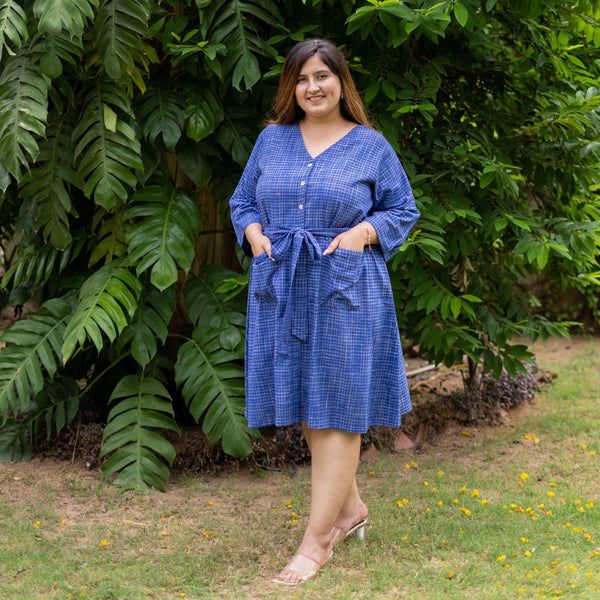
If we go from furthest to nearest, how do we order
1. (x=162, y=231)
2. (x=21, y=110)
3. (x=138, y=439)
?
(x=138, y=439), (x=162, y=231), (x=21, y=110)

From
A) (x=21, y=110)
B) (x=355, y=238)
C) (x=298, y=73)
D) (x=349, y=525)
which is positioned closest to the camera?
(x=355, y=238)

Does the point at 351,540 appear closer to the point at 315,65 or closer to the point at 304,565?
the point at 304,565

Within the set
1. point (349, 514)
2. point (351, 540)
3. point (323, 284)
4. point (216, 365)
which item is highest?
point (323, 284)

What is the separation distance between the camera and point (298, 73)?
10.1 feet

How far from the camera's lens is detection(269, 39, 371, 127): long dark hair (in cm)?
304

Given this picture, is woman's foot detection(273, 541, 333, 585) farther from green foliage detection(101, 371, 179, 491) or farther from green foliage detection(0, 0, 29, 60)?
green foliage detection(0, 0, 29, 60)

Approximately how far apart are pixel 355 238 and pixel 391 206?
272 millimetres

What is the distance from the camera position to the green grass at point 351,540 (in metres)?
3.12

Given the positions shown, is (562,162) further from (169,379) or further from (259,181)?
(169,379)

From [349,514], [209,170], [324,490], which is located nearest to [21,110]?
[209,170]

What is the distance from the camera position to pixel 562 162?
14.3 ft

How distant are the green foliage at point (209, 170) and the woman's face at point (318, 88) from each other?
60 centimetres

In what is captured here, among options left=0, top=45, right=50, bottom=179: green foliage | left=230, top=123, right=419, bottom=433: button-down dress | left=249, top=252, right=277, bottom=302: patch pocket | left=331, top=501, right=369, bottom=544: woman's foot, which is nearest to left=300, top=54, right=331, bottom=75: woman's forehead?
left=230, top=123, right=419, bottom=433: button-down dress

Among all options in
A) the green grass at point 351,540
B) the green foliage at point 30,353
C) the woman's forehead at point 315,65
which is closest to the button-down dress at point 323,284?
the woman's forehead at point 315,65
